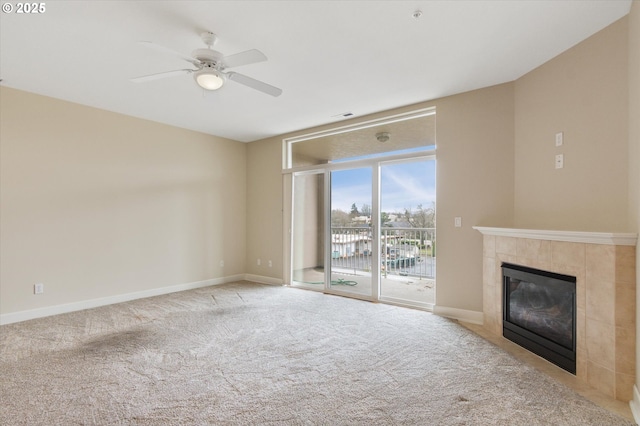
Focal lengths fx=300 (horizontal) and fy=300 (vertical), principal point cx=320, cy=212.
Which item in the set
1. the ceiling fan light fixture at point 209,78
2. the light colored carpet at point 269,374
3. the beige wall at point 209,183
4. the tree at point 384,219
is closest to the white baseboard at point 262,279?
the beige wall at point 209,183

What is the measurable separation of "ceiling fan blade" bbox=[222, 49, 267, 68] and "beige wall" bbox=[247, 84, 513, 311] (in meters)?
2.51

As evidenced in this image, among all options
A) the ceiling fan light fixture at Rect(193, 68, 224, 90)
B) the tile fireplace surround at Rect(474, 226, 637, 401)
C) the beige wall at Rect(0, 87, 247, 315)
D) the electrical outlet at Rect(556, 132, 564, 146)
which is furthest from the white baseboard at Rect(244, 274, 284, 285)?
the electrical outlet at Rect(556, 132, 564, 146)

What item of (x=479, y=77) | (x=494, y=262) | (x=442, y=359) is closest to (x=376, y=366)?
(x=442, y=359)

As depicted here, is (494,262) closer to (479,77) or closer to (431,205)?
(431,205)

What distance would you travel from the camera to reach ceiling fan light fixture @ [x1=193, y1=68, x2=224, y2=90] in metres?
2.47

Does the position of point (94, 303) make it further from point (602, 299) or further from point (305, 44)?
point (602, 299)

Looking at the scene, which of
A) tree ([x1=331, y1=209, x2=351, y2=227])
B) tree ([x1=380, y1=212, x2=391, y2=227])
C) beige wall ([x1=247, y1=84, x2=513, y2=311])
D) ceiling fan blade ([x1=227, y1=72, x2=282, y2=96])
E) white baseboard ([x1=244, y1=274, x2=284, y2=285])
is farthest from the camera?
white baseboard ([x1=244, y1=274, x2=284, y2=285])

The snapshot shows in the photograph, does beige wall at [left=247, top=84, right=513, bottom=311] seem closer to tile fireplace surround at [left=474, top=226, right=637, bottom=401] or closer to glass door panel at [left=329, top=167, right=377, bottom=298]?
tile fireplace surround at [left=474, top=226, right=637, bottom=401]

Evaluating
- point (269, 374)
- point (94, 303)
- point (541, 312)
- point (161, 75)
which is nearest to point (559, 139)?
point (541, 312)

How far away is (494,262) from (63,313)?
531cm

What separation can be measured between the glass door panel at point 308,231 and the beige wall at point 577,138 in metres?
2.99

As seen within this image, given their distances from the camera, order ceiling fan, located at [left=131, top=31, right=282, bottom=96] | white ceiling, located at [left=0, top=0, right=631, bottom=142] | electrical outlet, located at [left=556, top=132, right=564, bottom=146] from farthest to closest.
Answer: electrical outlet, located at [left=556, top=132, right=564, bottom=146] < ceiling fan, located at [left=131, top=31, right=282, bottom=96] < white ceiling, located at [left=0, top=0, right=631, bottom=142]

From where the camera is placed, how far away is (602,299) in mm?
2232

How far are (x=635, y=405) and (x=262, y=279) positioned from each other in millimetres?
5074
